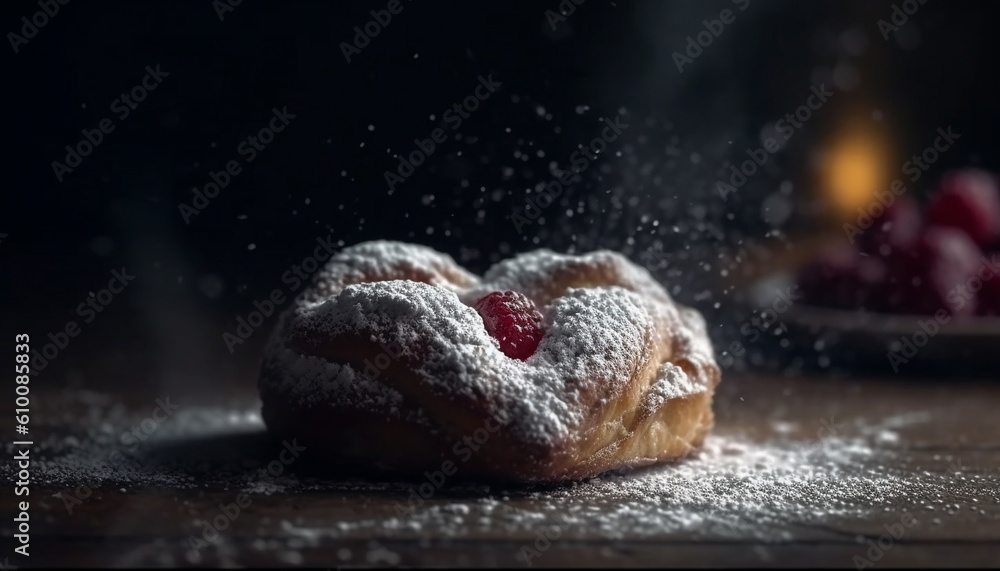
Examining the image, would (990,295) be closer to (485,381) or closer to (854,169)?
(854,169)

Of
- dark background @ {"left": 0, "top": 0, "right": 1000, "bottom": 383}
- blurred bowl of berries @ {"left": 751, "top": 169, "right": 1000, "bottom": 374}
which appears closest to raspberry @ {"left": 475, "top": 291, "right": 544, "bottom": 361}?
dark background @ {"left": 0, "top": 0, "right": 1000, "bottom": 383}

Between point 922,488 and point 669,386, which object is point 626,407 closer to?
point 669,386

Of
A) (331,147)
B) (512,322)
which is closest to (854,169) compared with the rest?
(331,147)

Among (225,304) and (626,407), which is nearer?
(626,407)

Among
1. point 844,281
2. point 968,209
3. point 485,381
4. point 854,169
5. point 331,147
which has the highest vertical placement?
point 854,169

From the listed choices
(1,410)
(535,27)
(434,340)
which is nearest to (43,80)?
(1,410)

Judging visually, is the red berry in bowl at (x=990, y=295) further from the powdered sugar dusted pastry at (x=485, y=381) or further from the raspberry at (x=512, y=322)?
the raspberry at (x=512, y=322)
